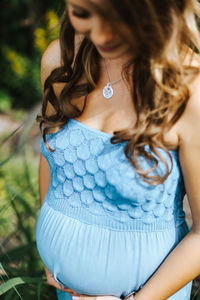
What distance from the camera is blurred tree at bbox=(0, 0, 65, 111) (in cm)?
491

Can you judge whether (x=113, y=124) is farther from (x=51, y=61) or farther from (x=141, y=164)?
(x=51, y=61)

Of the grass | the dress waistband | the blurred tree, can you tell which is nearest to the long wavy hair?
the dress waistband

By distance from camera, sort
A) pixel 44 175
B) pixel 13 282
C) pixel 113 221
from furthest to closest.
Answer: pixel 44 175, pixel 13 282, pixel 113 221

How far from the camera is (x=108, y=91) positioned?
3.65 feet

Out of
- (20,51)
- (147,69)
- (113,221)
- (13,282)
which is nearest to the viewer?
(147,69)

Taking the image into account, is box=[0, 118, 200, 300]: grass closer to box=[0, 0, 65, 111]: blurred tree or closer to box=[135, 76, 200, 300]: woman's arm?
box=[135, 76, 200, 300]: woman's arm

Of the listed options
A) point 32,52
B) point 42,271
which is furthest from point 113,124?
point 32,52

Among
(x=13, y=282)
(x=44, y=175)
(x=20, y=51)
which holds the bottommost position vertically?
(x=13, y=282)

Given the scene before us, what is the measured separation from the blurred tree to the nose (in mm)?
4121

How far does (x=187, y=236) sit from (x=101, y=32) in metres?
0.68

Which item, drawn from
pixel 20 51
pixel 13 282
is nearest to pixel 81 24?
pixel 13 282

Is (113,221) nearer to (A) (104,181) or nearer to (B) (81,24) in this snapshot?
(A) (104,181)

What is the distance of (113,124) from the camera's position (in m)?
1.05

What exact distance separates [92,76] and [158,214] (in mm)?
506
